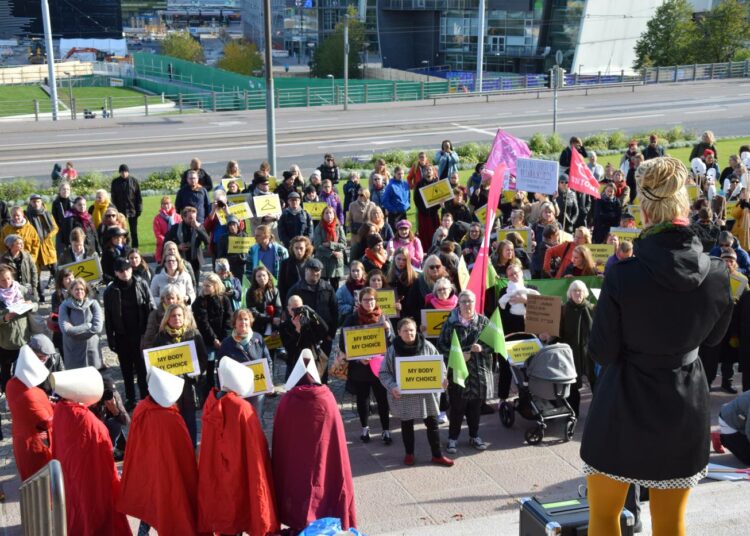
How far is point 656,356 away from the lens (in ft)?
11.9

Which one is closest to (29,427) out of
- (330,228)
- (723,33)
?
(330,228)

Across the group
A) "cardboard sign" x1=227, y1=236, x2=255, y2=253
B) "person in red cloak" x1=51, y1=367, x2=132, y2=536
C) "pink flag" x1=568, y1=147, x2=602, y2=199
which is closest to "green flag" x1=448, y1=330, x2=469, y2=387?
"person in red cloak" x1=51, y1=367, x2=132, y2=536

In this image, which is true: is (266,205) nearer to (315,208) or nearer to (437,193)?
(315,208)

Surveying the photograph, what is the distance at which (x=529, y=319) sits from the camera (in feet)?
31.9

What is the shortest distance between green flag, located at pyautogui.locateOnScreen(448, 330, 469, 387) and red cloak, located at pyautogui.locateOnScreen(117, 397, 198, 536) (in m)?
2.93

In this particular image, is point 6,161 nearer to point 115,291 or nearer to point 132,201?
point 132,201

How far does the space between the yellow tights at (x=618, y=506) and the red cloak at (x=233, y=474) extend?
313 cm

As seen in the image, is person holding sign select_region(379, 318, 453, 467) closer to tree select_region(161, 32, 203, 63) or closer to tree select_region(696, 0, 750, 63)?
tree select_region(696, 0, 750, 63)

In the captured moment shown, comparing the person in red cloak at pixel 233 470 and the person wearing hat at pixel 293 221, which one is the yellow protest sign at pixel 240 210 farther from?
the person in red cloak at pixel 233 470

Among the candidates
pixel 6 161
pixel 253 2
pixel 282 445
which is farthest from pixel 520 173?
pixel 253 2

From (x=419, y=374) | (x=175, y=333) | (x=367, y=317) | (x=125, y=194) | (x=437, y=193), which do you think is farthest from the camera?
(x=125, y=194)

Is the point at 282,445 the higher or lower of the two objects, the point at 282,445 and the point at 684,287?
the lower

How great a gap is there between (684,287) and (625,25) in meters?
78.0

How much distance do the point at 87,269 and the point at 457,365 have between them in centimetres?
517
